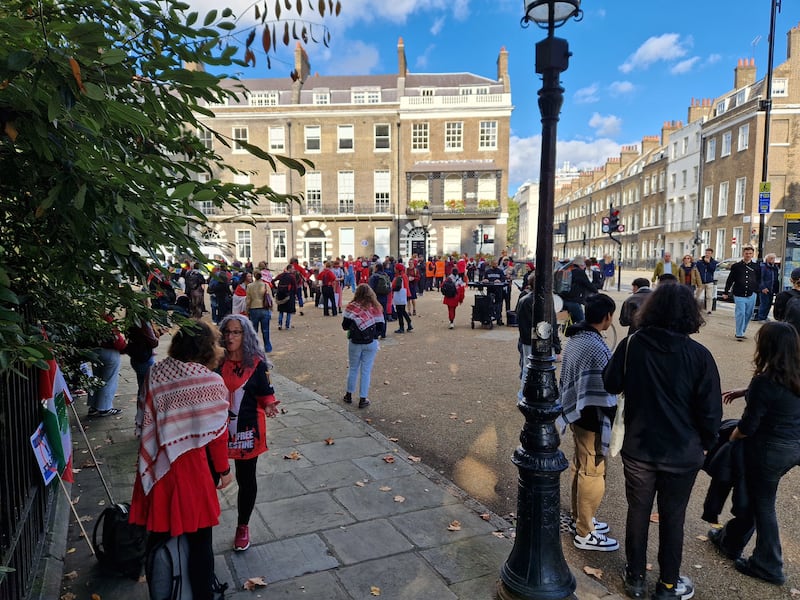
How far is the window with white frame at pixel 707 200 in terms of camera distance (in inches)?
1650

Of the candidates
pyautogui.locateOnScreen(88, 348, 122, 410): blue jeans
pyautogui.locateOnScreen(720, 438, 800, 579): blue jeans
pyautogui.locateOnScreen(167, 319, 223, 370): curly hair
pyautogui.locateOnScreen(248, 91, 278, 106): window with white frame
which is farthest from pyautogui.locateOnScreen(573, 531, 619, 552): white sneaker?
pyautogui.locateOnScreen(248, 91, 278, 106): window with white frame

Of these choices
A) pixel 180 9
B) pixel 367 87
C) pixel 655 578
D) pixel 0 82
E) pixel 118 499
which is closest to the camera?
pixel 0 82

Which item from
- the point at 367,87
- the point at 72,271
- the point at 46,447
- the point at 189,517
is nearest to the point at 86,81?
the point at 72,271

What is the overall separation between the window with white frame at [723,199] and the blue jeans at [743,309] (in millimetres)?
33032

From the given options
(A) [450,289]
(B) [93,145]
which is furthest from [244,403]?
(A) [450,289]

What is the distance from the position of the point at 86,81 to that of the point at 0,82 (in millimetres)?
223

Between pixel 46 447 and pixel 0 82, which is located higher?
pixel 0 82

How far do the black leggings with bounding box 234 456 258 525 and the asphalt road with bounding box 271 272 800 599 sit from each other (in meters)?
2.00

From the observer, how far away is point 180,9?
2172mm

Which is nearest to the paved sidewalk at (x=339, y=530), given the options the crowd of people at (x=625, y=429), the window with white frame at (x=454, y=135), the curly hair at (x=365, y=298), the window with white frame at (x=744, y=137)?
the crowd of people at (x=625, y=429)

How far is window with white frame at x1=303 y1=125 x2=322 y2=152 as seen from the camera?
42.4 m

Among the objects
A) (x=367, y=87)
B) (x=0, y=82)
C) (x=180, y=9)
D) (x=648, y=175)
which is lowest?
(x=0, y=82)

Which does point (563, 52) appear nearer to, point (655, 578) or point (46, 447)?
point (655, 578)

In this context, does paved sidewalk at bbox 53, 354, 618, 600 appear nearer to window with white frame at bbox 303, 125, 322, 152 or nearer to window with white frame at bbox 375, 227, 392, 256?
window with white frame at bbox 375, 227, 392, 256
